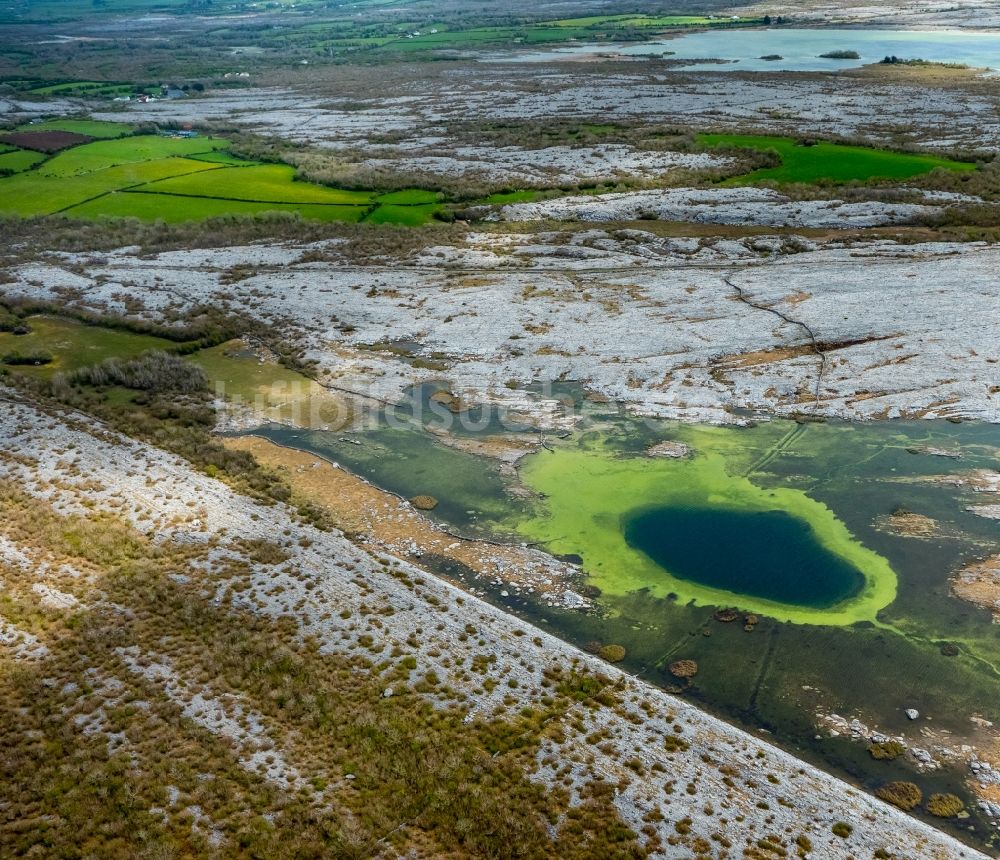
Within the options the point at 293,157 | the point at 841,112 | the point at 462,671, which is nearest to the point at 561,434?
the point at 462,671

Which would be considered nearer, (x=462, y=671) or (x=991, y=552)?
(x=462, y=671)

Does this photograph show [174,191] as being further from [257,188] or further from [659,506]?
[659,506]

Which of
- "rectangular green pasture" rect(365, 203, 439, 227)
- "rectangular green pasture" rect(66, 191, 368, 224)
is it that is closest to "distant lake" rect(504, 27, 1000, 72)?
"rectangular green pasture" rect(365, 203, 439, 227)

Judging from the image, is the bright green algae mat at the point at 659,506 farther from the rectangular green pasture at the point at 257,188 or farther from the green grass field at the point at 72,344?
the rectangular green pasture at the point at 257,188

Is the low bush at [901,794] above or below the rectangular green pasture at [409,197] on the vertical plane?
below

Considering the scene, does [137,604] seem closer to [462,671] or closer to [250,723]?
[250,723]

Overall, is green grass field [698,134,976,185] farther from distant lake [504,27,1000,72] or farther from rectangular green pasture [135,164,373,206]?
distant lake [504,27,1000,72]

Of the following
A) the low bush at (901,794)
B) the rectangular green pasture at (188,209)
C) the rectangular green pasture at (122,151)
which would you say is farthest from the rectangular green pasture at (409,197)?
the low bush at (901,794)
